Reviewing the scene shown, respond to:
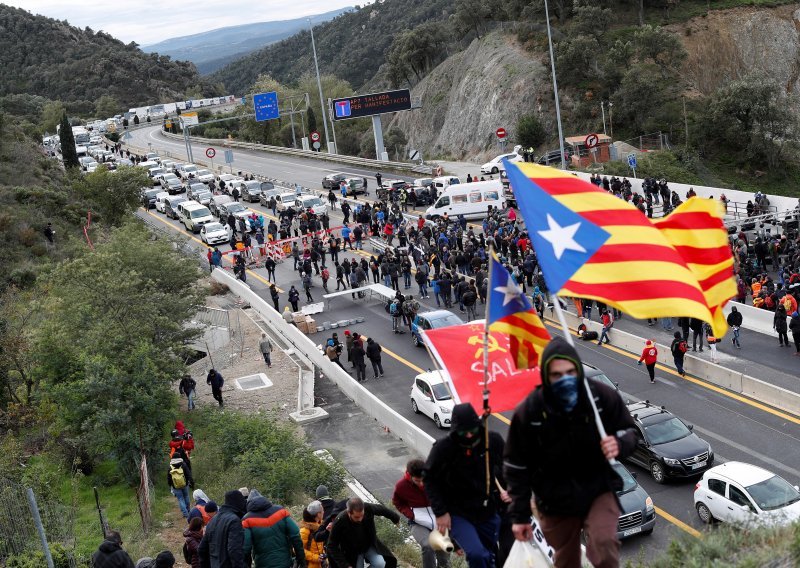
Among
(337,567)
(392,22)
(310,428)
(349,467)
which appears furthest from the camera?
(392,22)

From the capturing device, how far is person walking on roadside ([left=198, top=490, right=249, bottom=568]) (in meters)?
9.18

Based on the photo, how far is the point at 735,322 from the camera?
2648cm

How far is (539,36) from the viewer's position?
80.7 metres

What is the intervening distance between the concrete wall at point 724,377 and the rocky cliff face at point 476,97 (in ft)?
158

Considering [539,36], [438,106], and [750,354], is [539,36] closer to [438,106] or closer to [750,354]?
[438,106]

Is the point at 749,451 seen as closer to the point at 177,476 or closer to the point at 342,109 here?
the point at 177,476

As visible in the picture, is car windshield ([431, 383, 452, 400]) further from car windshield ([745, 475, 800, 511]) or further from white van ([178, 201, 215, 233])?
white van ([178, 201, 215, 233])

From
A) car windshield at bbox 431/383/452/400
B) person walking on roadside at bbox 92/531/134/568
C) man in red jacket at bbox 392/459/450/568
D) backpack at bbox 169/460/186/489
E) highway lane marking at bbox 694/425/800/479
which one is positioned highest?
man in red jacket at bbox 392/459/450/568

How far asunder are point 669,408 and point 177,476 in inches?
491

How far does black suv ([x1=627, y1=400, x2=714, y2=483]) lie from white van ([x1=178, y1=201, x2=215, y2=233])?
36.8 m

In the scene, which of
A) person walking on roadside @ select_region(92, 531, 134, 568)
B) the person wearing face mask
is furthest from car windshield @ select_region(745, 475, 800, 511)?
the person wearing face mask

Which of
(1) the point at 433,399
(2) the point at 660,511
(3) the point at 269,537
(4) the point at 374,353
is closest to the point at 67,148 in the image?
(4) the point at 374,353

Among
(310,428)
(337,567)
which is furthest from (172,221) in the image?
(337,567)

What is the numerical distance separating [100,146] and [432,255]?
78422 mm
